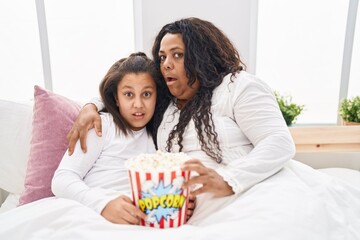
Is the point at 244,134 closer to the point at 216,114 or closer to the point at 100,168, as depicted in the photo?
the point at 216,114

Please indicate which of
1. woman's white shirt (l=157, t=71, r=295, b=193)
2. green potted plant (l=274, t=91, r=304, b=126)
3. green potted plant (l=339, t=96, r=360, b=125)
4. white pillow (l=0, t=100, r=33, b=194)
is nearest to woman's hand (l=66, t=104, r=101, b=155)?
woman's white shirt (l=157, t=71, r=295, b=193)

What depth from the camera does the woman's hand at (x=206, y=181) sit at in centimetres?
69

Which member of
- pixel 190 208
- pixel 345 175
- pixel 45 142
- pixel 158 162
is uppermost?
pixel 158 162

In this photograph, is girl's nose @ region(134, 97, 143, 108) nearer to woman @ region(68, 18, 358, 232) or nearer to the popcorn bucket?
woman @ region(68, 18, 358, 232)

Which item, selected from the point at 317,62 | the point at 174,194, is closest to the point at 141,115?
the point at 174,194

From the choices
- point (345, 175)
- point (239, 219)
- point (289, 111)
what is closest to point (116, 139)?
point (239, 219)

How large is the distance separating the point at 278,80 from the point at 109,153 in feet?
5.43

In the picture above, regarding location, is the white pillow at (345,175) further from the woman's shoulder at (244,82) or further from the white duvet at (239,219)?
the woman's shoulder at (244,82)

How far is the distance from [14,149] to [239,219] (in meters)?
1.03

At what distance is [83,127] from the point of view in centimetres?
100

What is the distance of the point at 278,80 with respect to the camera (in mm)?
2266

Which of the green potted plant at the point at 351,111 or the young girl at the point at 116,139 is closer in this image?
the young girl at the point at 116,139

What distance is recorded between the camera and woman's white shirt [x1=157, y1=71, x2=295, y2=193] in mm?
874

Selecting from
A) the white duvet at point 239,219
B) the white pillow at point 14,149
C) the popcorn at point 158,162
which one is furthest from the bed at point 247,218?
the white pillow at point 14,149
